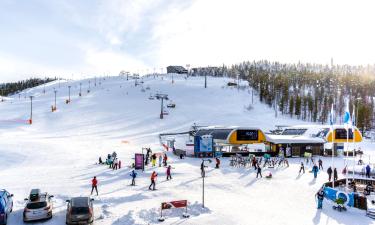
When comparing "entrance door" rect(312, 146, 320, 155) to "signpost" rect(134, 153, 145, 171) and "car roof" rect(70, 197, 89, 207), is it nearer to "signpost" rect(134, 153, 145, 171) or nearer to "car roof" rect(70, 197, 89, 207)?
"signpost" rect(134, 153, 145, 171)

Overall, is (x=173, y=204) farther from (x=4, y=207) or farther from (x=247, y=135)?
(x=247, y=135)

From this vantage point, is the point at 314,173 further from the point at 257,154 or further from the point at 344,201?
the point at 257,154

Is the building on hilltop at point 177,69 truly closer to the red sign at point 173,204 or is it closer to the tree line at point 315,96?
the tree line at point 315,96

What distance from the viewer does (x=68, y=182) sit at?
86.7 feet

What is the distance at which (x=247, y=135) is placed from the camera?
146 ft

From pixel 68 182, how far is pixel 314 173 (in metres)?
20.4

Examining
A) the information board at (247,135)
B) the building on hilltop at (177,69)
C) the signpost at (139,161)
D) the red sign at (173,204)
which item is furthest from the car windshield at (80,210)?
the building on hilltop at (177,69)

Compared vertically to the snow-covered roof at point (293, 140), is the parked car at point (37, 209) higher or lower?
lower

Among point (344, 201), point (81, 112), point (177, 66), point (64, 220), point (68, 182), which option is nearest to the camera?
point (64, 220)

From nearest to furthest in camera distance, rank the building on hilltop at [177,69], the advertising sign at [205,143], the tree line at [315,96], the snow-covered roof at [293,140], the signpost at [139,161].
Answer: the signpost at [139,161], the advertising sign at [205,143], the snow-covered roof at [293,140], the tree line at [315,96], the building on hilltop at [177,69]

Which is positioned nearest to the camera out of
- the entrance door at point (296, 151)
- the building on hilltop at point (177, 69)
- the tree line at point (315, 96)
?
the entrance door at point (296, 151)

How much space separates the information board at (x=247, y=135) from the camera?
44.2 meters

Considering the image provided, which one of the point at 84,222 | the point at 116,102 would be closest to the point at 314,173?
the point at 84,222

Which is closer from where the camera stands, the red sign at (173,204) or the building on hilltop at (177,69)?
the red sign at (173,204)
